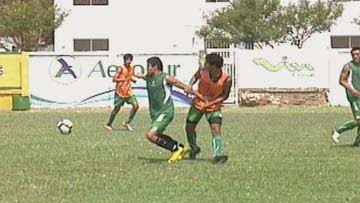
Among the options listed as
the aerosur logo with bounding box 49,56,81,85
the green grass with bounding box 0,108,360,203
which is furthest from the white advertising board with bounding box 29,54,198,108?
the green grass with bounding box 0,108,360,203

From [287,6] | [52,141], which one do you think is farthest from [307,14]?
[52,141]

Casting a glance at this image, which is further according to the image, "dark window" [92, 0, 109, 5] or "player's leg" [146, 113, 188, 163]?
"dark window" [92, 0, 109, 5]

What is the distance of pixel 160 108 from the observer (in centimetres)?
1603

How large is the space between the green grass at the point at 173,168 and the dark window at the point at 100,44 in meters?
32.5

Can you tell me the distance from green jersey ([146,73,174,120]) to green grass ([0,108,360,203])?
846 millimetres

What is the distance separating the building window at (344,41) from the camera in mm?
57969

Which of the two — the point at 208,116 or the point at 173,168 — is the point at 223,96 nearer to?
the point at 208,116

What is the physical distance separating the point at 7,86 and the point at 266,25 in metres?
17.5

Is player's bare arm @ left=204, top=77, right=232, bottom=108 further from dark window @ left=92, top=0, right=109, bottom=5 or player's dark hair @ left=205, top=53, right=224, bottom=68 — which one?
dark window @ left=92, top=0, right=109, bottom=5

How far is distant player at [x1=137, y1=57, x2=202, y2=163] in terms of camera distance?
15781 millimetres

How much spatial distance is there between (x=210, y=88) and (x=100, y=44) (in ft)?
138

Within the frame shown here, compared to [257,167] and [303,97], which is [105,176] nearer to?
[257,167]

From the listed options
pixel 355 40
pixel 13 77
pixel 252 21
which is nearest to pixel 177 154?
pixel 13 77

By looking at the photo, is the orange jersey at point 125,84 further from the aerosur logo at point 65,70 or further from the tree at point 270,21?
the tree at point 270,21
